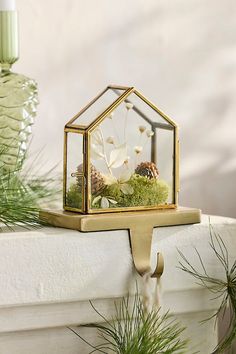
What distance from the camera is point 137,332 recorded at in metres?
1.19

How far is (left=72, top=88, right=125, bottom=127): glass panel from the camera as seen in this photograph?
1.26 m

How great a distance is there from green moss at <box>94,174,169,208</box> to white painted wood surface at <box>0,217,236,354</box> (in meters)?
0.05

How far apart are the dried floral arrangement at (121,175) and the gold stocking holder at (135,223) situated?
0.02 metres

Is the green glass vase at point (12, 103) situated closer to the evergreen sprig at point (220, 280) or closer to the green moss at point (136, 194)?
the green moss at point (136, 194)

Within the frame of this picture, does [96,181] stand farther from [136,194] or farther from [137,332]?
[137,332]

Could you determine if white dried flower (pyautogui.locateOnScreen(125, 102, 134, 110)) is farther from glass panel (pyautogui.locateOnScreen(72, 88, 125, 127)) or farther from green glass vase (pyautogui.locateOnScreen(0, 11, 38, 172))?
green glass vase (pyautogui.locateOnScreen(0, 11, 38, 172))

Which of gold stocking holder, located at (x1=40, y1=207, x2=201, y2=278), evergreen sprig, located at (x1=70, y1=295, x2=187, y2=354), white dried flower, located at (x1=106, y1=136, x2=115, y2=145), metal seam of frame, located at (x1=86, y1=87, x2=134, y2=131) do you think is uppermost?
metal seam of frame, located at (x1=86, y1=87, x2=134, y2=131)

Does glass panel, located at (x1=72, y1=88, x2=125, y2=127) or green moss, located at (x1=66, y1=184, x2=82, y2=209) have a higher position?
glass panel, located at (x1=72, y1=88, x2=125, y2=127)

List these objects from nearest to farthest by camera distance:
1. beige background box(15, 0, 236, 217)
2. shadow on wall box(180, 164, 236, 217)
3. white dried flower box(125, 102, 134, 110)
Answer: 1. white dried flower box(125, 102, 134, 110)
2. beige background box(15, 0, 236, 217)
3. shadow on wall box(180, 164, 236, 217)

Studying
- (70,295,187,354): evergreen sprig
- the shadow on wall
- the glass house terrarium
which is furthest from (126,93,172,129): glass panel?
the shadow on wall

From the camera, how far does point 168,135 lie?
1.30m

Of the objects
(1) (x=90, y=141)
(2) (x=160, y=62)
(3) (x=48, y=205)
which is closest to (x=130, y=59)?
(2) (x=160, y=62)

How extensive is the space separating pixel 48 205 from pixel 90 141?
0.27m

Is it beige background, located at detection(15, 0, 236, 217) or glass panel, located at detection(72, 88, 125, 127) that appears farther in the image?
beige background, located at detection(15, 0, 236, 217)
